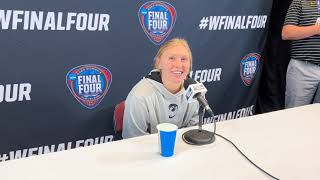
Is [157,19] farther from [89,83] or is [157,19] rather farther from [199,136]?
[199,136]

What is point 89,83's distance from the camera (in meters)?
2.17

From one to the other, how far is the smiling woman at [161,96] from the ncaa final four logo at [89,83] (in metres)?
0.58

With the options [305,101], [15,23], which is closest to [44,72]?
[15,23]

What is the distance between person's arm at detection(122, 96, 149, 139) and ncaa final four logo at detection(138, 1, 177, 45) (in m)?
0.82

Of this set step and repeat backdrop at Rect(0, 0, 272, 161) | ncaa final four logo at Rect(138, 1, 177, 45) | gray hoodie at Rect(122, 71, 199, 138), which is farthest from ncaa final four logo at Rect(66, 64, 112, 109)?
gray hoodie at Rect(122, 71, 199, 138)

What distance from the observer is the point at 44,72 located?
200 cm

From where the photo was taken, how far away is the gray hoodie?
1.60 metres

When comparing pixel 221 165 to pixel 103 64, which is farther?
pixel 103 64

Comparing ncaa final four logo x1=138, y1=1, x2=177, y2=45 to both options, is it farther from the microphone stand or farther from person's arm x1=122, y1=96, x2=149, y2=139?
the microphone stand

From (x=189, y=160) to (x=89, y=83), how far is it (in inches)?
43.2

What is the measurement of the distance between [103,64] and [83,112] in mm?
332

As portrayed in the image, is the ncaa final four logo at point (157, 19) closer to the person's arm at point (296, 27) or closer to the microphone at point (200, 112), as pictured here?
the person's arm at point (296, 27)

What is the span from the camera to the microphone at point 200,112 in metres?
1.33

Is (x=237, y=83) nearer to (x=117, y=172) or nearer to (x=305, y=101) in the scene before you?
(x=305, y=101)
